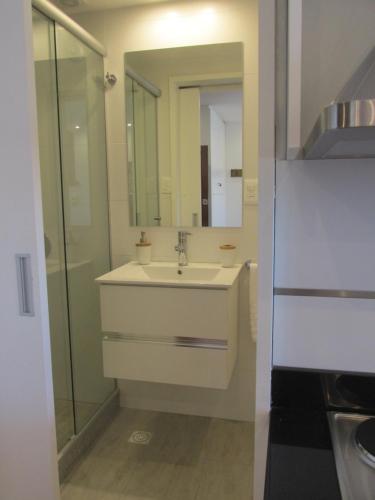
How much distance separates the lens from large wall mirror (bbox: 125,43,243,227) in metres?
2.31

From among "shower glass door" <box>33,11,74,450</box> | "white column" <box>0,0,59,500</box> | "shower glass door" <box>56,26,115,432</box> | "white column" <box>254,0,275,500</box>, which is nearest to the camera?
"white column" <box>254,0,275,500</box>

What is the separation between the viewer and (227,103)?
7.59 feet

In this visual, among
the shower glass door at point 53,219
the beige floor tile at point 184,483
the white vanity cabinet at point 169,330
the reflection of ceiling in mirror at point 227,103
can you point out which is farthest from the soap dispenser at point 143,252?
the beige floor tile at point 184,483

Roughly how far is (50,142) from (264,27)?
1294 millimetres

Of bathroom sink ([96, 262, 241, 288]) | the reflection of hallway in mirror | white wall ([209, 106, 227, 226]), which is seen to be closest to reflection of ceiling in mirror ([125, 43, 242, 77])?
the reflection of hallway in mirror

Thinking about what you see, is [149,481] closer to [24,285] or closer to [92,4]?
[24,285]

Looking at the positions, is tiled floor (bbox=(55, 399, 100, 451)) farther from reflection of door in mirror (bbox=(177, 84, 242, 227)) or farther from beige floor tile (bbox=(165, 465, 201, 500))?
reflection of door in mirror (bbox=(177, 84, 242, 227))

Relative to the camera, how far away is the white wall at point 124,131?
7.38ft

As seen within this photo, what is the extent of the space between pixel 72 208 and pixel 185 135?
771 mm

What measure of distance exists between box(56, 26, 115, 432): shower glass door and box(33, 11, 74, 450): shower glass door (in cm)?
5

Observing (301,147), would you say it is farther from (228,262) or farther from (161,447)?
(161,447)

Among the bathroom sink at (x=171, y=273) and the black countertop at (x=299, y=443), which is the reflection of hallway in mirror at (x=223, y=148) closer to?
the bathroom sink at (x=171, y=273)

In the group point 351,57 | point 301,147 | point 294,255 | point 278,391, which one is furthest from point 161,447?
point 351,57

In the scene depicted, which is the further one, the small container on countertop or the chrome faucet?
the chrome faucet
